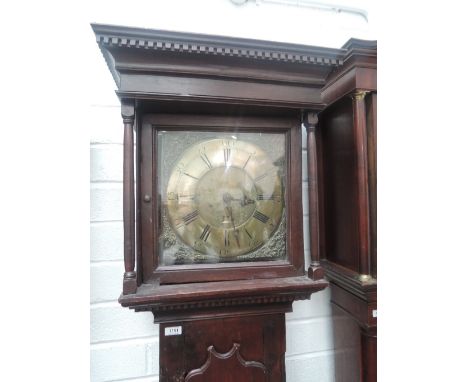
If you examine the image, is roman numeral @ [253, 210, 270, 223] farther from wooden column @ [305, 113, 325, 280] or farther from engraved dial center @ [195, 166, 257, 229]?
wooden column @ [305, 113, 325, 280]

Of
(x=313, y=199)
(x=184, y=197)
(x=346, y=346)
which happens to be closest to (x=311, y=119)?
(x=313, y=199)

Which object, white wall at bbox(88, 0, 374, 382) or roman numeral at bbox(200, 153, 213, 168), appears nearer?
roman numeral at bbox(200, 153, 213, 168)

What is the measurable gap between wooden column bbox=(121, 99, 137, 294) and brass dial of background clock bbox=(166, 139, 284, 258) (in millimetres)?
87

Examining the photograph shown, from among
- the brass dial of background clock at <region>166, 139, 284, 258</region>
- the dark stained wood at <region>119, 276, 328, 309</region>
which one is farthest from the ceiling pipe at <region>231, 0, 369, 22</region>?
the dark stained wood at <region>119, 276, 328, 309</region>

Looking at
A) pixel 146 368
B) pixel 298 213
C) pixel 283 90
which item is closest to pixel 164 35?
pixel 283 90

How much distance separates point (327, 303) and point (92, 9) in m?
1.20

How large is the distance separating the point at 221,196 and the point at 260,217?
11 cm

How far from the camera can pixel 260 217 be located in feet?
2.12

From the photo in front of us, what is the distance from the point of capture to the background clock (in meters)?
0.61

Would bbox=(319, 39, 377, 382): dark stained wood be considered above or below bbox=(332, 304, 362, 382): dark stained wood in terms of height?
above

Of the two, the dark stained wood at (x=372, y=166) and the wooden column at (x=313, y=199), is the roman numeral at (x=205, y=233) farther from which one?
the dark stained wood at (x=372, y=166)

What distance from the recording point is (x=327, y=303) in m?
0.92

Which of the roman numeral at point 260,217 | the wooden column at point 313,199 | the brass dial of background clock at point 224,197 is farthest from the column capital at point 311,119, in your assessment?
the roman numeral at point 260,217

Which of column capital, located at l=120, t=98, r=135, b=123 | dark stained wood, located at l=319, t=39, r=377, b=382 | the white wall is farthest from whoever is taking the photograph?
the white wall
